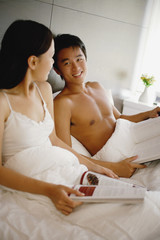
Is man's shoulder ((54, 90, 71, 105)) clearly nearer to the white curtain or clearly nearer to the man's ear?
the man's ear

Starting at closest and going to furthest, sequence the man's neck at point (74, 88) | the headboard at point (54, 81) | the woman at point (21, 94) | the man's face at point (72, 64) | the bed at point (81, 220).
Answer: the bed at point (81, 220) → the woman at point (21, 94) → the man's face at point (72, 64) → the man's neck at point (74, 88) → the headboard at point (54, 81)

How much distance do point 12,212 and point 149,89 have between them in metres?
2.43

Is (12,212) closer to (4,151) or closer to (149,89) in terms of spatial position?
(4,151)

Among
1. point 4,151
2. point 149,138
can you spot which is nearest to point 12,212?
point 4,151

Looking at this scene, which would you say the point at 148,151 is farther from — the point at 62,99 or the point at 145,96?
the point at 145,96

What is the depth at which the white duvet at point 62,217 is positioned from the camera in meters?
0.84

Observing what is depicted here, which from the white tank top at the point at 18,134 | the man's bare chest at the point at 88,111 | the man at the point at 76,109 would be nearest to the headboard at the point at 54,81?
the man at the point at 76,109

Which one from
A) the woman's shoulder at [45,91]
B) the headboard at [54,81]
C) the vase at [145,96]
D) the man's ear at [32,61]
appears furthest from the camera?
the vase at [145,96]

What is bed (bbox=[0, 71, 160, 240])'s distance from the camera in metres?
0.83

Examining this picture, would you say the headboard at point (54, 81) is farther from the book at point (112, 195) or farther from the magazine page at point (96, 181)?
the book at point (112, 195)

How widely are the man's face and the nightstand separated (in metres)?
1.03

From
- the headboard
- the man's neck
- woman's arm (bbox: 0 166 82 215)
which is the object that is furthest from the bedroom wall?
woman's arm (bbox: 0 166 82 215)

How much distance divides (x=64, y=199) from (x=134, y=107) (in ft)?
6.20

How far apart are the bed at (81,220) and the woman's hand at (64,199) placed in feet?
0.10
